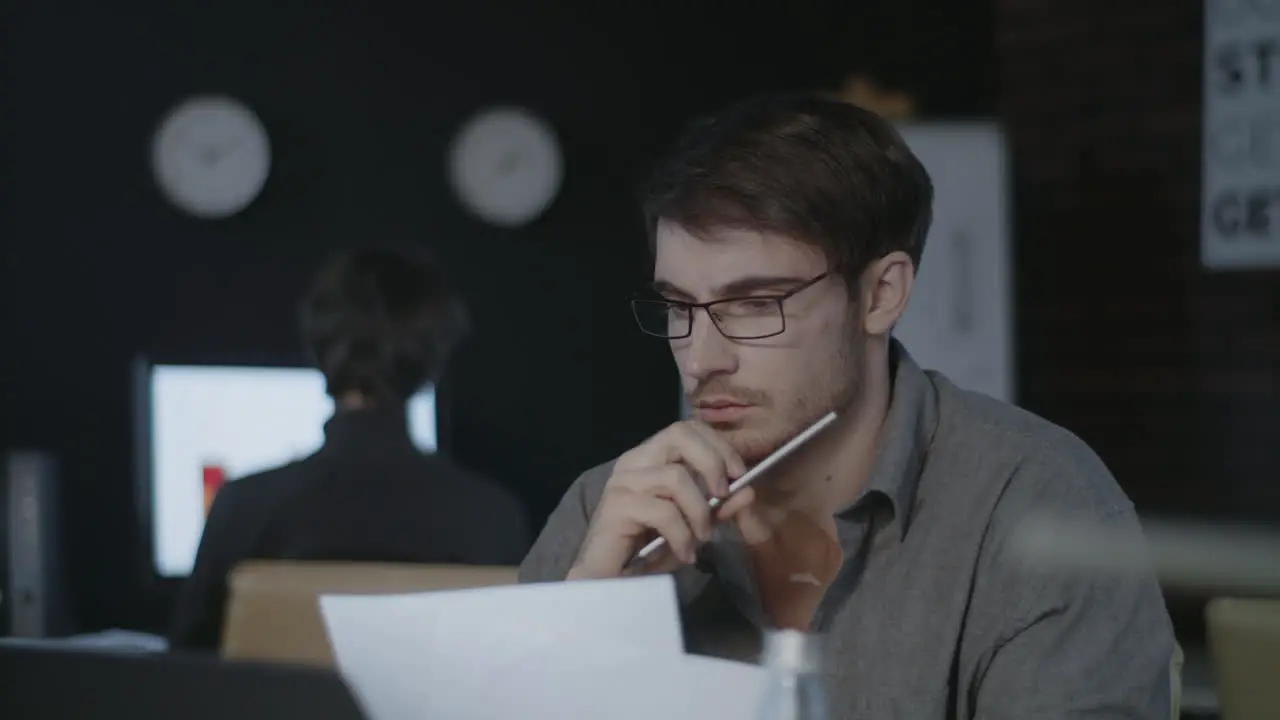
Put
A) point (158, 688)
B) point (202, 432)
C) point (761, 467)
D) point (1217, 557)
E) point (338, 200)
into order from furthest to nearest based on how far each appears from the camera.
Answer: point (338, 200) → point (1217, 557) → point (202, 432) → point (761, 467) → point (158, 688)

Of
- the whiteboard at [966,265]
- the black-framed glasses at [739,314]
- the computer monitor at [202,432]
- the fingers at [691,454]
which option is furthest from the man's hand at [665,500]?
the whiteboard at [966,265]

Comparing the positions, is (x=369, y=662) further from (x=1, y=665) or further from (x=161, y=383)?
(x=161, y=383)

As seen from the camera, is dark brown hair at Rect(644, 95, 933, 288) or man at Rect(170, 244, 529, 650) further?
man at Rect(170, 244, 529, 650)

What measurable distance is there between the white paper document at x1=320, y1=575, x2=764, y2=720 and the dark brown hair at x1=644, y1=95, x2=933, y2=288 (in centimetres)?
64

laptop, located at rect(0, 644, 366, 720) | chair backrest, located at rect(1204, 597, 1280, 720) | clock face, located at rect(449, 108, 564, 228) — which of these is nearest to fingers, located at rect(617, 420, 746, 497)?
chair backrest, located at rect(1204, 597, 1280, 720)

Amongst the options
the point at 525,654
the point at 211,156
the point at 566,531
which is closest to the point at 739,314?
the point at 566,531

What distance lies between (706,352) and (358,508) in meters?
1.01

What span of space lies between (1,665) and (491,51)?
4.07 meters

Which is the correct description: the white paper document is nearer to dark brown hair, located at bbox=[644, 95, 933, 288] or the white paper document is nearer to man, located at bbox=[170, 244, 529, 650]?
dark brown hair, located at bbox=[644, 95, 933, 288]

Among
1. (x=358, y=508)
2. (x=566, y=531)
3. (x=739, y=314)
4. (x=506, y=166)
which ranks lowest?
(x=358, y=508)

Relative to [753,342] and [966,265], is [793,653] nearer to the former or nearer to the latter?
[753,342]

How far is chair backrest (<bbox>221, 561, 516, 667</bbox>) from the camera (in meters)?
1.60

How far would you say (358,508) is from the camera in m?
2.34

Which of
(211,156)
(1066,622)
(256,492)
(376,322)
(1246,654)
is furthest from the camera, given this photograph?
(211,156)
